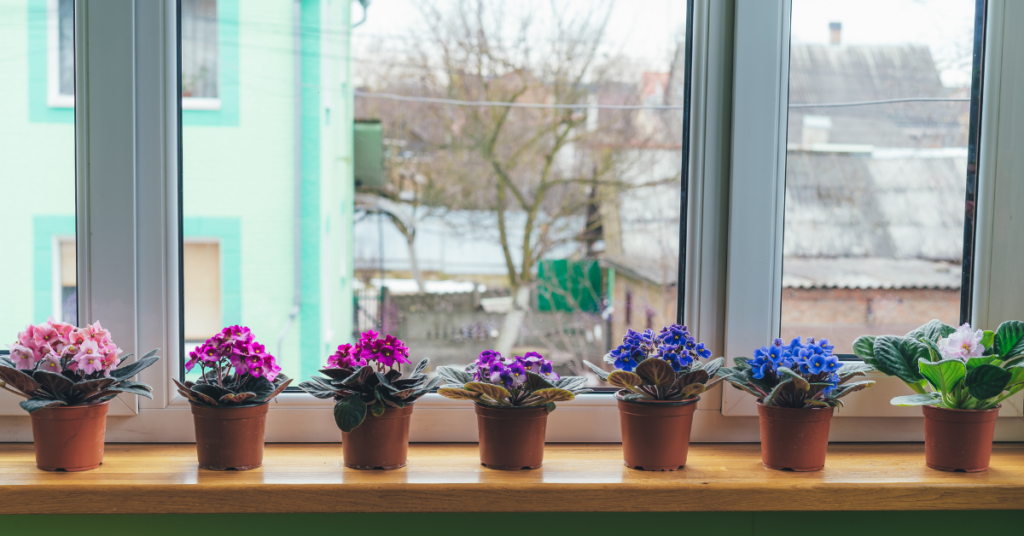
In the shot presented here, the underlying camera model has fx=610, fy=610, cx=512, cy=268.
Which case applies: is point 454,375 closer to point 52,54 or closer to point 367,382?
point 367,382

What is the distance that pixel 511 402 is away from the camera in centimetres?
112

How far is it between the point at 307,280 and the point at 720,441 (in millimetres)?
1009

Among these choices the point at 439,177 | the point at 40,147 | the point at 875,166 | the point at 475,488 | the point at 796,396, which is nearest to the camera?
the point at 475,488

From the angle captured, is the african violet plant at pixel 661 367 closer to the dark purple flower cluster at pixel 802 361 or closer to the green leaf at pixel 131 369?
the dark purple flower cluster at pixel 802 361

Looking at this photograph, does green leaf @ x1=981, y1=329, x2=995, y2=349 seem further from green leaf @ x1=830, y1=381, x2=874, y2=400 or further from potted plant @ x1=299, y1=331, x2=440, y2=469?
potted plant @ x1=299, y1=331, x2=440, y2=469

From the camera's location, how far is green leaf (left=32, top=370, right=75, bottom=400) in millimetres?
1048

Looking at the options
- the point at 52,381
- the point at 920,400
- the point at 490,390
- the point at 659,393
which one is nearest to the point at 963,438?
the point at 920,400

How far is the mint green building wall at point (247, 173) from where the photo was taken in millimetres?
1271

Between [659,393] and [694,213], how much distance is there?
0.41 meters

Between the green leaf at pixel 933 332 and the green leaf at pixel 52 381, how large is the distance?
1581 mm

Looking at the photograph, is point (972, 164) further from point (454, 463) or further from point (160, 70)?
point (160, 70)

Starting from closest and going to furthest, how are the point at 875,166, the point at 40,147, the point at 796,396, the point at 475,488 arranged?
the point at 475,488
the point at 796,396
the point at 40,147
the point at 875,166

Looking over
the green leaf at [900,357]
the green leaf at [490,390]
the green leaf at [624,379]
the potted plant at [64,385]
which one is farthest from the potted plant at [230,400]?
the green leaf at [900,357]

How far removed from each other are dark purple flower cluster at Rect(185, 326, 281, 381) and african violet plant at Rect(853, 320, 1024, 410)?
1.15 meters
